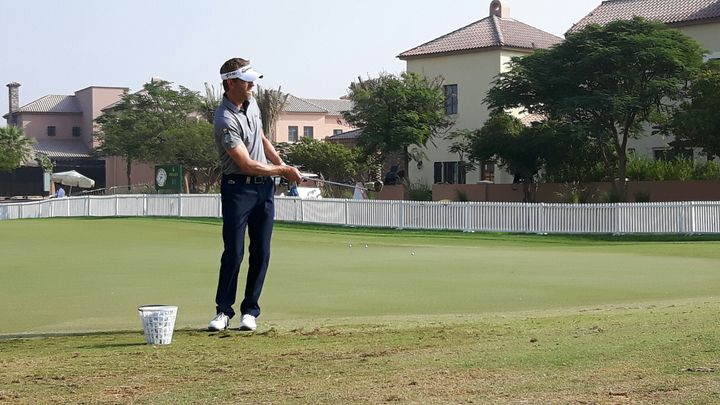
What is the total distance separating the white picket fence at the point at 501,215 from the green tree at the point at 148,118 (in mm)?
34420

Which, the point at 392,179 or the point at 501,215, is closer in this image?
the point at 501,215

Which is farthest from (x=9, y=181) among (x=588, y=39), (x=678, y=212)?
(x=678, y=212)

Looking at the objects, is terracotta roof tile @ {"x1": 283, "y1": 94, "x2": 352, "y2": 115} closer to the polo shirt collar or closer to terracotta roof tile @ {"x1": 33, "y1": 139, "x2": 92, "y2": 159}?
terracotta roof tile @ {"x1": 33, "y1": 139, "x2": 92, "y2": 159}

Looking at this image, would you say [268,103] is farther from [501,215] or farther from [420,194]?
[501,215]

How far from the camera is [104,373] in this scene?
21.7ft

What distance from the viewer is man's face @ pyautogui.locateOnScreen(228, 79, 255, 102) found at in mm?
8656

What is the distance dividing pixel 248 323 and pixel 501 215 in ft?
77.2

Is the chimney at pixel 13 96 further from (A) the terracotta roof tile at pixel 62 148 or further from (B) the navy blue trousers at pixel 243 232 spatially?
(B) the navy blue trousers at pixel 243 232

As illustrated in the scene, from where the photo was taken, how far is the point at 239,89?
8664 mm

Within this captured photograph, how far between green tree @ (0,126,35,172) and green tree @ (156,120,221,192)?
626 inches

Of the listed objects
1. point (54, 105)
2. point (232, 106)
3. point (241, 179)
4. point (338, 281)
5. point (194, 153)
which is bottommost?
point (338, 281)

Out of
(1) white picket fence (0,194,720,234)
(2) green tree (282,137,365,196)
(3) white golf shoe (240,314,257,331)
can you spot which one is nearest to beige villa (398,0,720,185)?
(2) green tree (282,137,365,196)

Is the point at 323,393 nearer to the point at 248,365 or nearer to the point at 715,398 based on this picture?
the point at 248,365

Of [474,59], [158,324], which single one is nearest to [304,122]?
[474,59]
